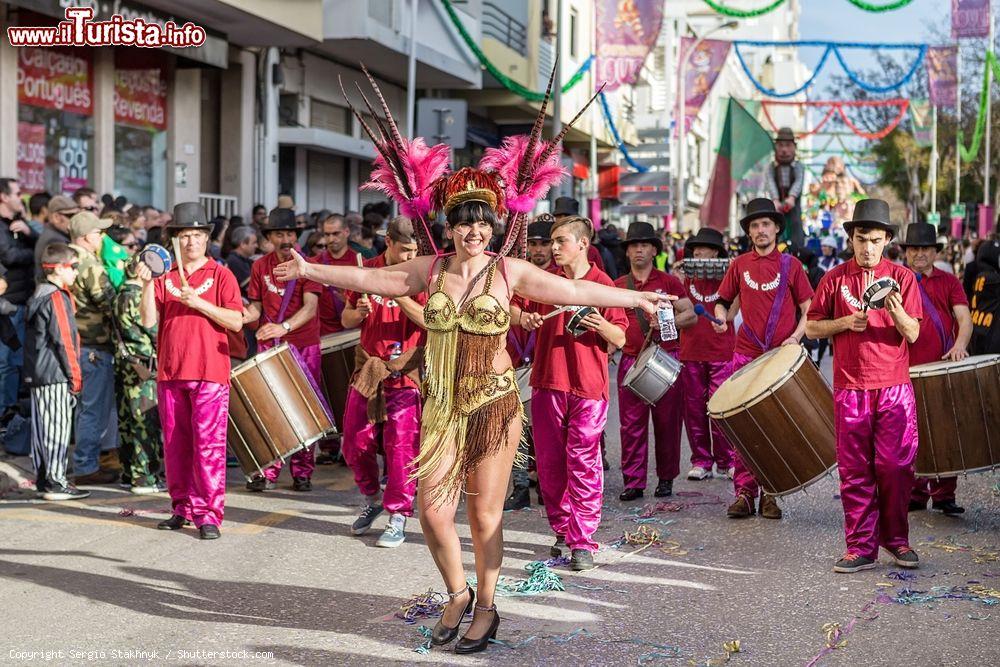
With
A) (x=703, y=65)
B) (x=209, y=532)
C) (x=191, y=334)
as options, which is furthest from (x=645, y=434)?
(x=703, y=65)

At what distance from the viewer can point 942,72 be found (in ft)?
121

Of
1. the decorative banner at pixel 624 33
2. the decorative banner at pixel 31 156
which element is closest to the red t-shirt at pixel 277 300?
the decorative banner at pixel 31 156

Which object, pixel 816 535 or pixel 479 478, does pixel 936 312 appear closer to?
pixel 816 535

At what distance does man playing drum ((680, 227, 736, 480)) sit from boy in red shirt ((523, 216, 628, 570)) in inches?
118

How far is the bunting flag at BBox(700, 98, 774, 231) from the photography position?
16.9 meters

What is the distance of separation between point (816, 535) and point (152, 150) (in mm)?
13375

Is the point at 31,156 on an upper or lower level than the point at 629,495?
upper

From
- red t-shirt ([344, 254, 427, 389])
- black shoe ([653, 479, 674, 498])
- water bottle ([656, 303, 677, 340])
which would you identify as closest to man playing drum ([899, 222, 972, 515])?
black shoe ([653, 479, 674, 498])

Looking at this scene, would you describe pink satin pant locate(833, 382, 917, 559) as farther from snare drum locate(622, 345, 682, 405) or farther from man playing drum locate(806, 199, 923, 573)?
snare drum locate(622, 345, 682, 405)

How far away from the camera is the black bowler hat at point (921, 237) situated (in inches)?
384

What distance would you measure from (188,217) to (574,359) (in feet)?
8.56

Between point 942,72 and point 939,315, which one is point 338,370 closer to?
point 939,315

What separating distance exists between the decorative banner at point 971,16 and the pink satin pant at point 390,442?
27.9 metres

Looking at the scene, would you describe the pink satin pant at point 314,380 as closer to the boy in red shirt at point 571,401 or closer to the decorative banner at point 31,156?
the boy in red shirt at point 571,401
